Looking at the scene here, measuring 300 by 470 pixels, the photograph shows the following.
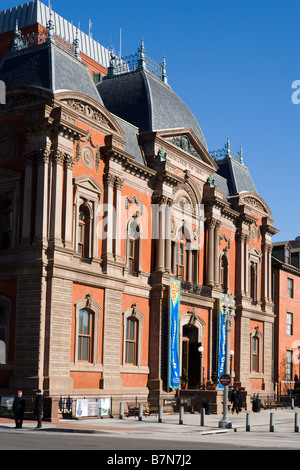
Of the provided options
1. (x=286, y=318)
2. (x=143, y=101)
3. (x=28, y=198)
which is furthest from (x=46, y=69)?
(x=286, y=318)

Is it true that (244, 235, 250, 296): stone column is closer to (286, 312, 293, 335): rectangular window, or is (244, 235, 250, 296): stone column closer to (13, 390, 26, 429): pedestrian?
(286, 312, 293, 335): rectangular window

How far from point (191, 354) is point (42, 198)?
58.2 ft

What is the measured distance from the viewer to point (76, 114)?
35938 mm

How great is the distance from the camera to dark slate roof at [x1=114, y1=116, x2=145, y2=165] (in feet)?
139

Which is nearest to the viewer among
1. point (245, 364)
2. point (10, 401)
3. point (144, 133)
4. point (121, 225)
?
point (10, 401)

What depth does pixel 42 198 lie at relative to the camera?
3438cm

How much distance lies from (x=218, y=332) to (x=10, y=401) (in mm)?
20165

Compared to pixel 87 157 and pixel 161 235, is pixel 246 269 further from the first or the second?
pixel 87 157

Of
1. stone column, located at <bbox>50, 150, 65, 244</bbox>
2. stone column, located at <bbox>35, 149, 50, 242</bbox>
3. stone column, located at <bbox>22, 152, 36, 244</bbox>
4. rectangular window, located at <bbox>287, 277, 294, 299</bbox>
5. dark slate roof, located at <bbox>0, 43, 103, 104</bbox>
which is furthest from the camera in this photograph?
rectangular window, located at <bbox>287, 277, 294, 299</bbox>

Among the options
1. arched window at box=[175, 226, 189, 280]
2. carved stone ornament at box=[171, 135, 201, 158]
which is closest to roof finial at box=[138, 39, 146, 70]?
carved stone ornament at box=[171, 135, 201, 158]

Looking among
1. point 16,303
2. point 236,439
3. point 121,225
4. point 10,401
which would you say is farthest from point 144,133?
point 236,439

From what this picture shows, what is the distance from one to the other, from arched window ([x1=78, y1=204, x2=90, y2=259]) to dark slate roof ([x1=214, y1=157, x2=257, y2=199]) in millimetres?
18503
